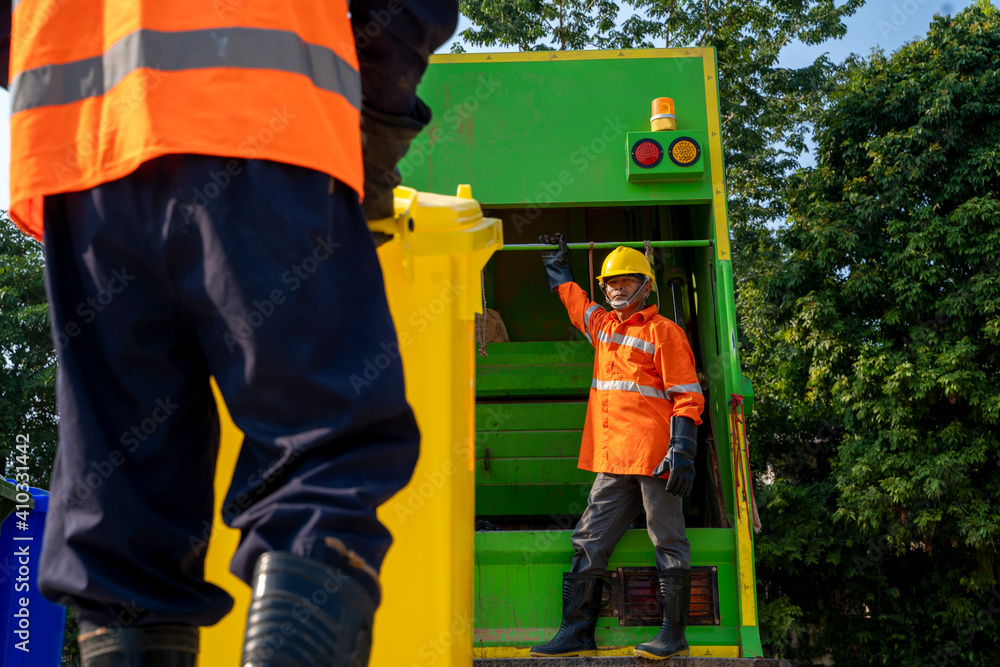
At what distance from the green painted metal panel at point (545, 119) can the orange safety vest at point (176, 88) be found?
9.97 ft

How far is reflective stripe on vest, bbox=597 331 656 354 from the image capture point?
382 cm

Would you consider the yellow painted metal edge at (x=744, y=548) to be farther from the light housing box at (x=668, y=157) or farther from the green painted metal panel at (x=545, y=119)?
the green painted metal panel at (x=545, y=119)

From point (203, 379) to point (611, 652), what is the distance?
2.73m

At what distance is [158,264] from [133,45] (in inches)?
9.3

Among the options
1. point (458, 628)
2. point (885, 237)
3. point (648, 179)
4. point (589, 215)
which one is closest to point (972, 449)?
point (885, 237)

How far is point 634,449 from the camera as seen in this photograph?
3.64 metres

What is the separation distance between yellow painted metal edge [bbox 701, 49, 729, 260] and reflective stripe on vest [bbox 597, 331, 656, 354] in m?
0.48

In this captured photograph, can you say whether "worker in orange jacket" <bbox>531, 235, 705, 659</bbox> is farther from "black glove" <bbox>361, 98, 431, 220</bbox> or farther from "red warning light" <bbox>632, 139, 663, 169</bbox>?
"black glove" <bbox>361, 98, 431, 220</bbox>

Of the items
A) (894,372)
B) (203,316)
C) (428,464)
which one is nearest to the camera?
(203,316)

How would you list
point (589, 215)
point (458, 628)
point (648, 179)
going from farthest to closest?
point (589, 215), point (648, 179), point (458, 628)

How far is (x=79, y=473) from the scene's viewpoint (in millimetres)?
969

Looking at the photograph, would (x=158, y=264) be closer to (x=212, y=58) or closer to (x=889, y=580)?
(x=212, y=58)

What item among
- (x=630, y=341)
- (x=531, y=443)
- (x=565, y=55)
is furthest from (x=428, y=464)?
(x=531, y=443)

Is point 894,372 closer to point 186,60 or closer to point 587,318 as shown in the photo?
point 587,318
